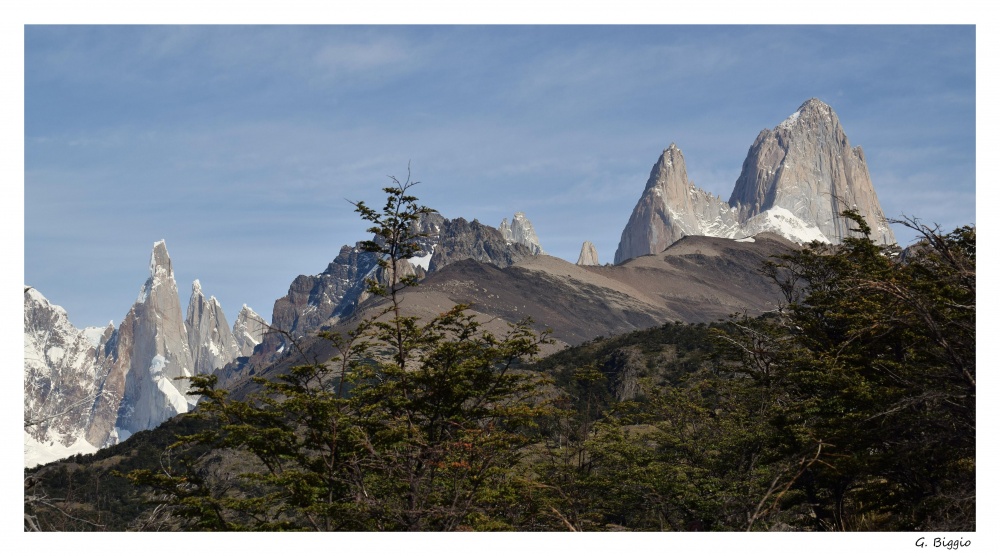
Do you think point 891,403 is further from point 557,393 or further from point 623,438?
point 557,393

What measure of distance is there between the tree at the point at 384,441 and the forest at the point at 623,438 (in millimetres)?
68

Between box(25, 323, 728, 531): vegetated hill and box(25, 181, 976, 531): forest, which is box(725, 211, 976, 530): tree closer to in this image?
box(25, 181, 976, 531): forest

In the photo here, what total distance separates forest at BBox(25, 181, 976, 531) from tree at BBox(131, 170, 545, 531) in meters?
0.07

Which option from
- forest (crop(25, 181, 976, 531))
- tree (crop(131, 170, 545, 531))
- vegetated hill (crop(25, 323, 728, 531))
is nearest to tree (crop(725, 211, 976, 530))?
forest (crop(25, 181, 976, 531))

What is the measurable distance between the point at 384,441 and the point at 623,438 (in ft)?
35.0

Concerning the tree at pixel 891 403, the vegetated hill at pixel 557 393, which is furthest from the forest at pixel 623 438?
the vegetated hill at pixel 557 393

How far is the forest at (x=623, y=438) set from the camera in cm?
1558

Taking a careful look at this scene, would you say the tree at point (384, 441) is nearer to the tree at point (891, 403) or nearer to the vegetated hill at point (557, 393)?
the tree at point (891, 403)

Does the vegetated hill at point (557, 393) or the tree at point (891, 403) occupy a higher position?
the vegetated hill at point (557, 393)

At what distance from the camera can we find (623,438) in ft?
98.2

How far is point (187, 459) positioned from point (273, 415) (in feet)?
7.15

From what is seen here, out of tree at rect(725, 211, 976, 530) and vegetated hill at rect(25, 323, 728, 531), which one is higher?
vegetated hill at rect(25, 323, 728, 531)

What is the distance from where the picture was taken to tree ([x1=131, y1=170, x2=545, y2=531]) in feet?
64.1

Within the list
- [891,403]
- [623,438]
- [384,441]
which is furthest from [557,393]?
[891,403]
